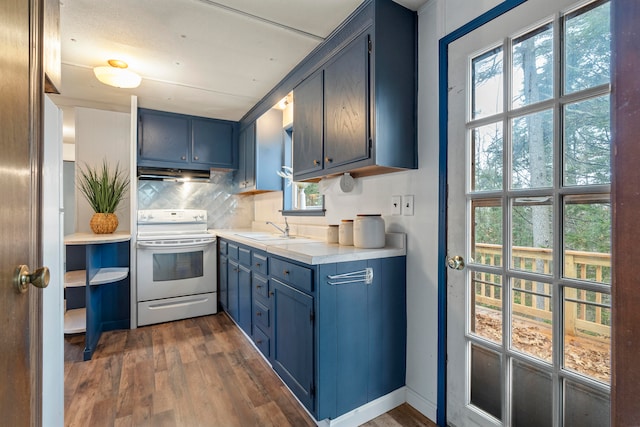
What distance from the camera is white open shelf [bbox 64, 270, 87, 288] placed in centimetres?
242

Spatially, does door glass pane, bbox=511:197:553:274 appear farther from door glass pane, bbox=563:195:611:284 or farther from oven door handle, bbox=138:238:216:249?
oven door handle, bbox=138:238:216:249

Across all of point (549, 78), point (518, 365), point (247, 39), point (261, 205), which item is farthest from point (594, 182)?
point (261, 205)

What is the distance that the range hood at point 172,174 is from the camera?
10.9ft

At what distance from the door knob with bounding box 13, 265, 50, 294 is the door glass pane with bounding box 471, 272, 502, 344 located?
1.68 metres

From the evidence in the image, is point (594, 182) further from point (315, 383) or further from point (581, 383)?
point (315, 383)

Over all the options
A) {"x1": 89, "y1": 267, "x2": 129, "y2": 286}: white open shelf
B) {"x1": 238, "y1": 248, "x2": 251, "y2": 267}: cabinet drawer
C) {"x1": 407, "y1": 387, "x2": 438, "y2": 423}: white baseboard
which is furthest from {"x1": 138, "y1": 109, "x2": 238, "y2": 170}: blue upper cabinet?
{"x1": 407, "y1": 387, "x2": 438, "y2": 423}: white baseboard

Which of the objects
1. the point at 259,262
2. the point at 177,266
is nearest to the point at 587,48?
the point at 259,262

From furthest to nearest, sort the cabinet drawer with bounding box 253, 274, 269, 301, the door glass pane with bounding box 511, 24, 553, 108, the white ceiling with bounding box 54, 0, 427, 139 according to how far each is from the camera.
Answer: the cabinet drawer with bounding box 253, 274, 269, 301 → the white ceiling with bounding box 54, 0, 427, 139 → the door glass pane with bounding box 511, 24, 553, 108

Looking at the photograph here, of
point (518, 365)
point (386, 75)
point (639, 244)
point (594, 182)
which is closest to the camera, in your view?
point (639, 244)

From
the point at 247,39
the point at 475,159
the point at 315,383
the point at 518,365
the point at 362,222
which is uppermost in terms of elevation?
the point at 247,39

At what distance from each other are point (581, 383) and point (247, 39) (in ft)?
8.18

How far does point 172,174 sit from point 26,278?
9.23 ft

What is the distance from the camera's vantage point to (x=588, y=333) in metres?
1.07

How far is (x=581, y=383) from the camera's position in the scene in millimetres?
1083
